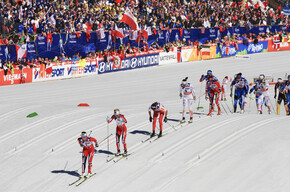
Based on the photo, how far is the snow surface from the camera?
1611 cm

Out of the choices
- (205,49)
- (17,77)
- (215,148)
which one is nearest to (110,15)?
(205,49)

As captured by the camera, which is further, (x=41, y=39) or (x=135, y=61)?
(x=135, y=61)

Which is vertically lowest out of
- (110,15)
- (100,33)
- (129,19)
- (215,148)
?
(215,148)

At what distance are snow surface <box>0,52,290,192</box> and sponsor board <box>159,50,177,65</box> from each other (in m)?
13.3

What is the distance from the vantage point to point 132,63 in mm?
41406

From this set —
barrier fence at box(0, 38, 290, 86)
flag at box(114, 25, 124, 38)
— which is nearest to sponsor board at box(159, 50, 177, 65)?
barrier fence at box(0, 38, 290, 86)

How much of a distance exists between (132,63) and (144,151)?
2281 centimetres

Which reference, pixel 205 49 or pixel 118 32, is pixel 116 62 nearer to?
pixel 118 32

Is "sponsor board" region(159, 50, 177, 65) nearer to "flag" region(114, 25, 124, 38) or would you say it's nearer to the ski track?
"flag" region(114, 25, 124, 38)

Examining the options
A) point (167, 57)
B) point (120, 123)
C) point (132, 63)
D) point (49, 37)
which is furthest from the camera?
point (167, 57)

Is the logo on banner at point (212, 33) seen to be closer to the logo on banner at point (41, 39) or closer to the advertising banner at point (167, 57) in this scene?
the advertising banner at point (167, 57)

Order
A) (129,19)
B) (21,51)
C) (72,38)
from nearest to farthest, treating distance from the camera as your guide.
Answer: (21,51), (72,38), (129,19)

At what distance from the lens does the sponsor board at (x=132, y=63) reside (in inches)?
1539

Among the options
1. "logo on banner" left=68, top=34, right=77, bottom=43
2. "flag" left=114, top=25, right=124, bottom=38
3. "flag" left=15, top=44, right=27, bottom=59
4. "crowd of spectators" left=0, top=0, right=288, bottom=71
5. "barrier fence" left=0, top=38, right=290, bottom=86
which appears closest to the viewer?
"flag" left=15, top=44, right=27, bottom=59
